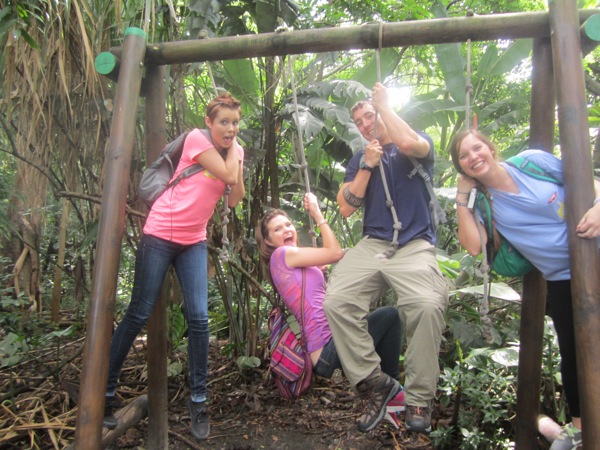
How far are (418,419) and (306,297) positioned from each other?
2.67ft

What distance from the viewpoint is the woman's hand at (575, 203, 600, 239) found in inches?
68.1

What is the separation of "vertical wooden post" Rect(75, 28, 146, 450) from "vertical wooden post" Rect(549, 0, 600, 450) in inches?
68.3

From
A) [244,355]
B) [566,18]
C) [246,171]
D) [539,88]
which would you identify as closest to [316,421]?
[244,355]

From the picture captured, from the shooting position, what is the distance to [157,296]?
92.0 inches

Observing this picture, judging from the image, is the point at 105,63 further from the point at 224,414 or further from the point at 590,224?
the point at 224,414

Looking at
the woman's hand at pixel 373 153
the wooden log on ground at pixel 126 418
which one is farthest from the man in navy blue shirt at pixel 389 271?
the wooden log on ground at pixel 126 418

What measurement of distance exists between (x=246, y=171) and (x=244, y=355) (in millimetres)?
1401

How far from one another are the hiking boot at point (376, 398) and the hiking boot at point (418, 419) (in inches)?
7.9

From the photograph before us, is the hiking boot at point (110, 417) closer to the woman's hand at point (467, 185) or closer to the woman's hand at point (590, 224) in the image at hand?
the woman's hand at point (467, 185)

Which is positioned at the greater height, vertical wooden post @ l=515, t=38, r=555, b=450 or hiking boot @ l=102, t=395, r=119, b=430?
vertical wooden post @ l=515, t=38, r=555, b=450

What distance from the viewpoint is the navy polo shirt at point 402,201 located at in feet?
Answer: 7.60

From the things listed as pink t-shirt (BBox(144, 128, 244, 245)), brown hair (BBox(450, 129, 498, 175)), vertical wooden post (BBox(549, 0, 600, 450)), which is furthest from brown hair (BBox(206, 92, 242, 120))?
vertical wooden post (BBox(549, 0, 600, 450))

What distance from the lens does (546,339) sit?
104 inches

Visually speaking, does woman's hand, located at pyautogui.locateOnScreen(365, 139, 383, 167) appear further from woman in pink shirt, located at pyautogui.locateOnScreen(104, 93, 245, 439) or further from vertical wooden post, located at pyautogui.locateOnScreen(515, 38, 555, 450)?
vertical wooden post, located at pyautogui.locateOnScreen(515, 38, 555, 450)
